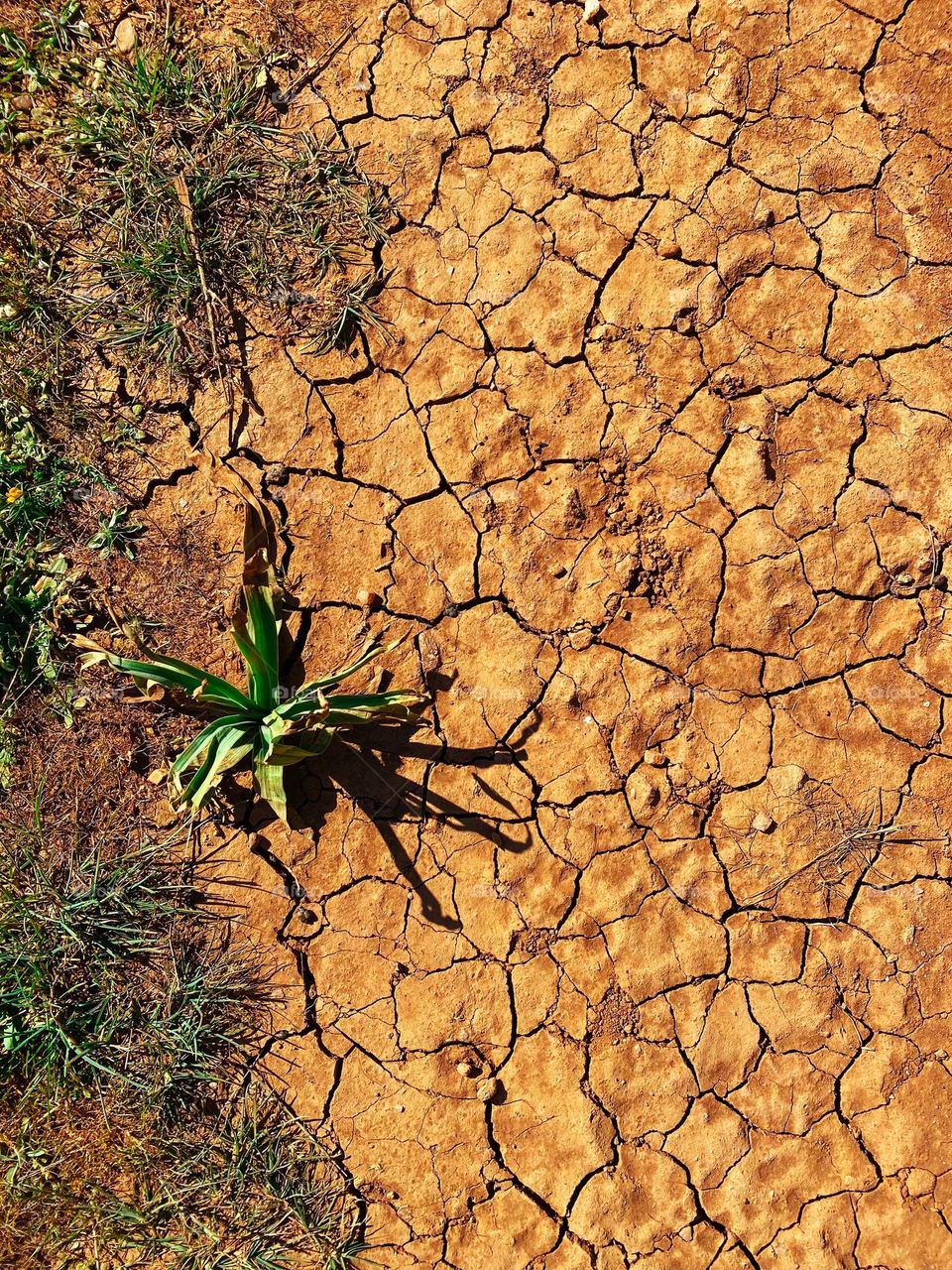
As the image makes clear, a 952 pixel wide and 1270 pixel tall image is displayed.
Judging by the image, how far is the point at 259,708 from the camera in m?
2.77

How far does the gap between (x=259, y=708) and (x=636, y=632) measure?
1.12 meters

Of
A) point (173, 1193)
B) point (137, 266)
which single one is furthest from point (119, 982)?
point (137, 266)

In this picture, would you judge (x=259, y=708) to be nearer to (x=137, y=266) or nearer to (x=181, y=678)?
(x=181, y=678)

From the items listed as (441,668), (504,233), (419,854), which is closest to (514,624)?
(441,668)

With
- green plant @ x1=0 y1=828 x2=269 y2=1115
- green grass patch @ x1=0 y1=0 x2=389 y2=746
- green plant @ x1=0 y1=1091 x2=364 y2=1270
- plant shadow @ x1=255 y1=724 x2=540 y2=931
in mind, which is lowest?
green plant @ x1=0 y1=1091 x2=364 y2=1270

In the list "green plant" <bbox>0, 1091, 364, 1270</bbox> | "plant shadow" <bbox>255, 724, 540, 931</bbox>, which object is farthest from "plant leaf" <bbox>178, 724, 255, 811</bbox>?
"green plant" <bbox>0, 1091, 364, 1270</bbox>

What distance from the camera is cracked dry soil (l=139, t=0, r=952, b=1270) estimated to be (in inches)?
104

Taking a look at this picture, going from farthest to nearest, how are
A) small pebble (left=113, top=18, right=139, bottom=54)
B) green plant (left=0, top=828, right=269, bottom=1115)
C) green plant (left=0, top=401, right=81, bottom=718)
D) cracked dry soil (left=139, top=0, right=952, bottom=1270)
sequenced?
small pebble (left=113, top=18, right=139, bottom=54), green plant (left=0, top=401, right=81, bottom=718), green plant (left=0, top=828, right=269, bottom=1115), cracked dry soil (left=139, top=0, right=952, bottom=1270)

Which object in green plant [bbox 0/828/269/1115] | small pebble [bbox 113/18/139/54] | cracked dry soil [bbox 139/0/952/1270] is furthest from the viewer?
small pebble [bbox 113/18/139/54]

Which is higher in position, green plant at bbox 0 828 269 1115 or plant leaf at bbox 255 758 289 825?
plant leaf at bbox 255 758 289 825

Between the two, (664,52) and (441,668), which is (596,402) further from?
(664,52)

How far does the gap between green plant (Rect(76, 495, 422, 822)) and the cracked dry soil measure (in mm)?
150

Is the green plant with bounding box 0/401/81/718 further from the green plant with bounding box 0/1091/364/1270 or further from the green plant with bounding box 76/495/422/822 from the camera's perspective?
the green plant with bounding box 0/1091/364/1270

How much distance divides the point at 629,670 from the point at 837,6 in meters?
2.15
